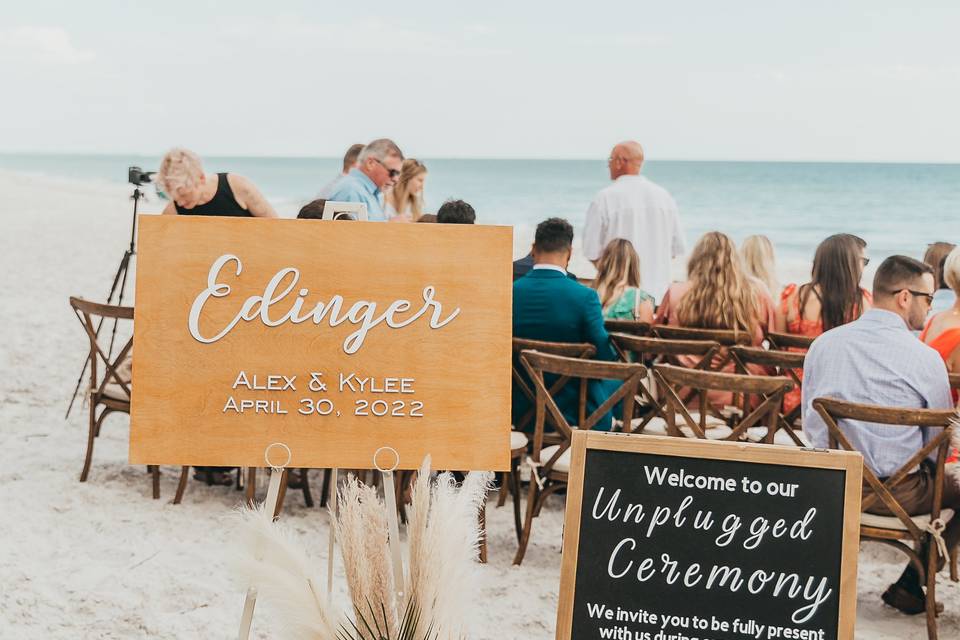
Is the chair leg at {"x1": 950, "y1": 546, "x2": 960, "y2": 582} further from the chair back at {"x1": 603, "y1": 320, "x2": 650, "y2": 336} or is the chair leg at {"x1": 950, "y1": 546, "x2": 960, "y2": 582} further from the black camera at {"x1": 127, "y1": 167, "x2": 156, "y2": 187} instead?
the black camera at {"x1": 127, "y1": 167, "x2": 156, "y2": 187}

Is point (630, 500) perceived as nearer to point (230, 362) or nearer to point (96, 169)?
point (230, 362)

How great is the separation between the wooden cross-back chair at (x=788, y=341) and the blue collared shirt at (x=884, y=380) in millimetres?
873

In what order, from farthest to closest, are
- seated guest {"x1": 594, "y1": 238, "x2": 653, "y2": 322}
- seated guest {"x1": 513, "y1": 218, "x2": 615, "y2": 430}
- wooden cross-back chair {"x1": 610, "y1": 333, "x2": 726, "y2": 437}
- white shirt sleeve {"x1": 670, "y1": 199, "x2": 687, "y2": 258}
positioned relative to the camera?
white shirt sleeve {"x1": 670, "y1": 199, "x2": 687, "y2": 258} → seated guest {"x1": 594, "y1": 238, "x2": 653, "y2": 322} → seated guest {"x1": 513, "y1": 218, "x2": 615, "y2": 430} → wooden cross-back chair {"x1": 610, "y1": 333, "x2": 726, "y2": 437}

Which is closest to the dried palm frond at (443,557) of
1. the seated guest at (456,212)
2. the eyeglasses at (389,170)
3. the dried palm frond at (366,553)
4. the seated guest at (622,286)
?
the dried palm frond at (366,553)

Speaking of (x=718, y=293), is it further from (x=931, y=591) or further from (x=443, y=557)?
(x=443, y=557)

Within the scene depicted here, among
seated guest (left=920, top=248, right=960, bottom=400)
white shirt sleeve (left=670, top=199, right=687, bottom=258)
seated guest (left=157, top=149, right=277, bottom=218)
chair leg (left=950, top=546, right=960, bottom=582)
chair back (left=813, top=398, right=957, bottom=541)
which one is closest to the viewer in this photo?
chair back (left=813, top=398, right=957, bottom=541)

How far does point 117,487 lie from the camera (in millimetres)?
4863

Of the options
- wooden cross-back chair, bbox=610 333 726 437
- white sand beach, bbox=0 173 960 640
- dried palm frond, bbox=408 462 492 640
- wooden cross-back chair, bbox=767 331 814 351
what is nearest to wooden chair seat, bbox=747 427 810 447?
wooden cross-back chair, bbox=610 333 726 437

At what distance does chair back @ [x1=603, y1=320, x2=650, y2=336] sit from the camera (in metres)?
4.84

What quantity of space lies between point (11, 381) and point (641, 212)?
4500mm

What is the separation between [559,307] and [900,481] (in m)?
1.57

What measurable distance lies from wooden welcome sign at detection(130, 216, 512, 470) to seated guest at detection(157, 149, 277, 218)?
9.55 feet

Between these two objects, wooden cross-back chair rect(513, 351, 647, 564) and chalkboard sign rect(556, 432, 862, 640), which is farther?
wooden cross-back chair rect(513, 351, 647, 564)

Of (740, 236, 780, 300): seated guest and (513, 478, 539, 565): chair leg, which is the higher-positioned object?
(740, 236, 780, 300): seated guest
